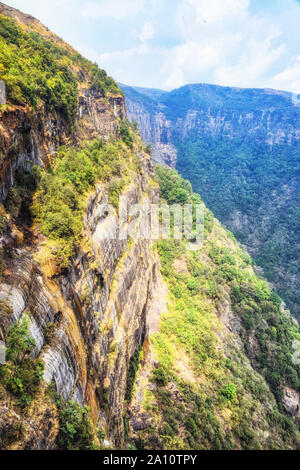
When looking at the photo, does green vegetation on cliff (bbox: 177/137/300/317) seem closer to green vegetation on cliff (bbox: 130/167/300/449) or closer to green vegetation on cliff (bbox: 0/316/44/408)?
green vegetation on cliff (bbox: 130/167/300/449)

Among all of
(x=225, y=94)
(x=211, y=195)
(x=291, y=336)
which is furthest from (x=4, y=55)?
(x=225, y=94)

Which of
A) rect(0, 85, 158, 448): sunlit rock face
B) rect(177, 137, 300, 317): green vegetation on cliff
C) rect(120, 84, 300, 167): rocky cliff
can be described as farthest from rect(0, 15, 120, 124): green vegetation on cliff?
rect(120, 84, 300, 167): rocky cliff

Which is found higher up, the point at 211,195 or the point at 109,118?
the point at 109,118

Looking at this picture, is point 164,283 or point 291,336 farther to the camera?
point 291,336

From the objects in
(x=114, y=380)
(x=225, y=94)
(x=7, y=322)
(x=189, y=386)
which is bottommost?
(x=189, y=386)

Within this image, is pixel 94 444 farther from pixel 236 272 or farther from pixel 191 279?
pixel 236 272

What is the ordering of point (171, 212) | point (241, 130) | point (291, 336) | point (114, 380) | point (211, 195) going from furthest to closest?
point (241, 130) < point (211, 195) < point (171, 212) < point (291, 336) < point (114, 380)

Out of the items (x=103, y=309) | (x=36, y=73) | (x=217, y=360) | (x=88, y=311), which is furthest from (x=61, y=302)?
(x=217, y=360)

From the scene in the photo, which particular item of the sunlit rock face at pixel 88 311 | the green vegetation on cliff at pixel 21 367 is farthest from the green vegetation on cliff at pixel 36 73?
Answer: the green vegetation on cliff at pixel 21 367

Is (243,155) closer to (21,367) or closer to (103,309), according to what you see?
(103,309)
